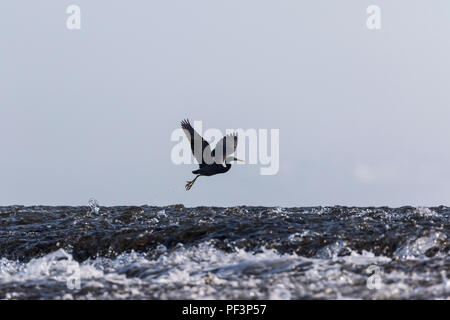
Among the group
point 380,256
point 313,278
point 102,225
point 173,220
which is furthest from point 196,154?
point 313,278

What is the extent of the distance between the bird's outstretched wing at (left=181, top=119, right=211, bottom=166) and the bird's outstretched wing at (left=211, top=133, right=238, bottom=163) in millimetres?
225

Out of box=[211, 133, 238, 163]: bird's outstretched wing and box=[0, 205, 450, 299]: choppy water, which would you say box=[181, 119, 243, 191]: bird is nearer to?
box=[211, 133, 238, 163]: bird's outstretched wing

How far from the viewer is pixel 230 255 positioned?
10.7m

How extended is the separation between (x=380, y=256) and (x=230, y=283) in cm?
308

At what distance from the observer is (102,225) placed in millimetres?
13805

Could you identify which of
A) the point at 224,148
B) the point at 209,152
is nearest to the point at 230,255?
the point at 224,148

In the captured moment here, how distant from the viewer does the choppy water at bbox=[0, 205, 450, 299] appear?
8.56 m

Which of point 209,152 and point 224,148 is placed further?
point 209,152

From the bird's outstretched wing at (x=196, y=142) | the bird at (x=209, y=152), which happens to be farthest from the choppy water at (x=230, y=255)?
the bird's outstretched wing at (x=196, y=142)

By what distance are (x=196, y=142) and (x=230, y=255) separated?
13.3ft

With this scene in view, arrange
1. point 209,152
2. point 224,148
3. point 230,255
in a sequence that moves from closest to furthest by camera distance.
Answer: point 230,255 < point 224,148 < point 209,152

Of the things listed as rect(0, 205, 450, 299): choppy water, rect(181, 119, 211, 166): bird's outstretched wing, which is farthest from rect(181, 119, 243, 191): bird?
rect(0, 205, 450, 299): choppy water

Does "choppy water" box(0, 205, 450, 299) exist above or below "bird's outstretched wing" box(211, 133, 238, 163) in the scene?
Answer: below

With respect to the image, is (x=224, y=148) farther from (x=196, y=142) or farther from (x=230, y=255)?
(x=230, y=255)
